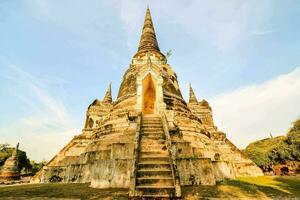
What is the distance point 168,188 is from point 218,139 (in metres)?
10.0

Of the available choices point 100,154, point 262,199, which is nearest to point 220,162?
point 262,199

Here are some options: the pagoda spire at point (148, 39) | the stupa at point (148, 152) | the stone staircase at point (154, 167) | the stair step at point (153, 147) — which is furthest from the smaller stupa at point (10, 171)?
the stair step at point (153, 147)

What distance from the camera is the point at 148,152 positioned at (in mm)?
6543

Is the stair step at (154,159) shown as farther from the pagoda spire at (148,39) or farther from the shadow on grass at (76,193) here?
the pagoda spire at (148,39)

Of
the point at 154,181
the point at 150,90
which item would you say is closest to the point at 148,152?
the point at 154,181

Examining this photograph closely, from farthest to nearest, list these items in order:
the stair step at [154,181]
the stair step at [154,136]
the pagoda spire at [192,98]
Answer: the pagoda spire at [192,98]
the stair step at [154,136]
the stair step at [154,181]

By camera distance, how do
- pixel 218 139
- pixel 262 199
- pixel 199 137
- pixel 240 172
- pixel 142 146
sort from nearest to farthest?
pixel 262 199 → pixel 142 146 → pixel 199 137 → pixel 240 172 → pixel 218 139

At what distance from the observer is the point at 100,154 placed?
7590 mm

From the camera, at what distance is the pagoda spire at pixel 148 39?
18.1 m

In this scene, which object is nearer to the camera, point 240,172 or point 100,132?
point 100,132

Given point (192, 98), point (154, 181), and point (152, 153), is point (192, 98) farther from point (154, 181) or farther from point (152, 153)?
point (154, 181)

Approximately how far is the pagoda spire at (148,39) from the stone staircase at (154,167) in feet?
37.6

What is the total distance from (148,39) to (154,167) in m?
16.2

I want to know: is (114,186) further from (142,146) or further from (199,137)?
(199,137)
